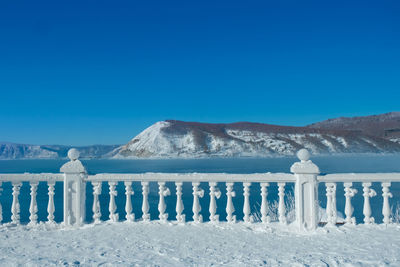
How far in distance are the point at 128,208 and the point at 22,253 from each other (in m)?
1.67

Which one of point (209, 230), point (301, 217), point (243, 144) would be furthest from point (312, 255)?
point (243, 144)

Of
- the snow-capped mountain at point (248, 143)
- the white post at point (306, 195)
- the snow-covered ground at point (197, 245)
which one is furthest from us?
the snow-capped mountain at point (248, 143)

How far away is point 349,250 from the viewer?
3.71 m

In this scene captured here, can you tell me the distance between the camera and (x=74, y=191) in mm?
5020

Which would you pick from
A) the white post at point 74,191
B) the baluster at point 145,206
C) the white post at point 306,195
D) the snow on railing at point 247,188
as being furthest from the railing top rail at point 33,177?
the white post at point 306,195

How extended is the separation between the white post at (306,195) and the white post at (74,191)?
3.38 metres

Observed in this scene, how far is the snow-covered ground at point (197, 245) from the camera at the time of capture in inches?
136

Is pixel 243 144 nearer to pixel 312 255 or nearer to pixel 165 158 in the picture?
pixel 165 158

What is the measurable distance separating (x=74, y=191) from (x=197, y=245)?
2.31 meters

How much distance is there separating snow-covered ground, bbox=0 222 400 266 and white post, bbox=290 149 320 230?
7.2 inches

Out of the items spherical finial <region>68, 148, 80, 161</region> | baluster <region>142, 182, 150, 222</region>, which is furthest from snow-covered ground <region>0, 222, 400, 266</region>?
spherical finial <region>68, 148, 80, 161</region>

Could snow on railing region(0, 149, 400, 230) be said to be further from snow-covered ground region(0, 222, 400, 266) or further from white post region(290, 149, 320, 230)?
snow-covered ground region(0, 222, 400, 266)

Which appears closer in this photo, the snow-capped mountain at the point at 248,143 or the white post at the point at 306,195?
the white post at the point at 306,195

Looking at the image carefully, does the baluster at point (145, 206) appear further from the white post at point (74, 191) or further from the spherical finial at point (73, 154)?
the spherical finial at point (73, 154)
